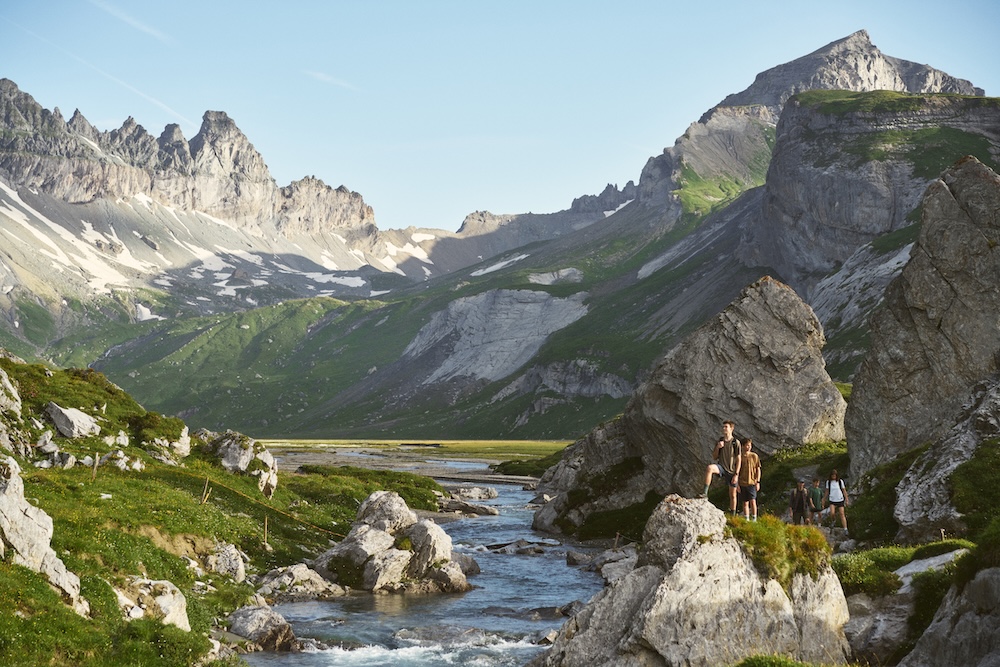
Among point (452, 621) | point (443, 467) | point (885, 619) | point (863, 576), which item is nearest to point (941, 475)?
point (863, 576)

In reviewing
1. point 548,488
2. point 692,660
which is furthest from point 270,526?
point 548,488

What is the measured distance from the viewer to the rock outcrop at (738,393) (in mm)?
56656

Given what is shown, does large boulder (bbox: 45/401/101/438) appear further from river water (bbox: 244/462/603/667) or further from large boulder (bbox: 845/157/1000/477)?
large boulder (bbox: 845/157/1000/477)

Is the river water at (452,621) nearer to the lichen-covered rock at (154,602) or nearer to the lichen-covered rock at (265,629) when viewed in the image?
the lichen-covered rock at (265,629)

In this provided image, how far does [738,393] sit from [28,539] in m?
44.5

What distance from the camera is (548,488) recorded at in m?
102

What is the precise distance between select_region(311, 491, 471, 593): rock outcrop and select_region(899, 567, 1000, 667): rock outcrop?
29.5 metres

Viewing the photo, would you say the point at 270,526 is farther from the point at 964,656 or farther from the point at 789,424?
the point at 964,656

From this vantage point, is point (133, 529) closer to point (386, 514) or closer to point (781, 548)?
point (386, 514)

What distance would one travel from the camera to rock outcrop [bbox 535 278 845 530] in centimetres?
5666

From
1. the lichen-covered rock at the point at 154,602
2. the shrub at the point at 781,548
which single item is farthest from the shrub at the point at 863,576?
→ the lichen-covered rock at the point at 154,602

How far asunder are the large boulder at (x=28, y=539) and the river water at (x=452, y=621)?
715cm

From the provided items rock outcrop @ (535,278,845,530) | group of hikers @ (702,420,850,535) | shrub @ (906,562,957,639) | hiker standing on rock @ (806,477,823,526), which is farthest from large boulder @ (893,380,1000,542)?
rock outcrop @ (535,278,845,530)

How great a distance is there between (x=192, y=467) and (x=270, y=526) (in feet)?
35.3
